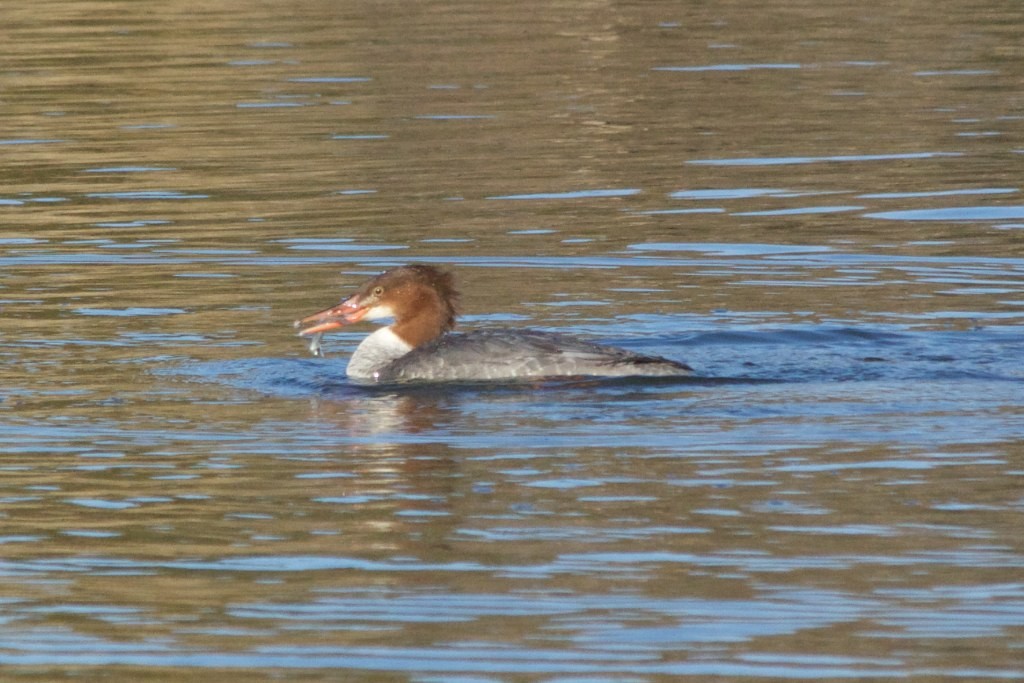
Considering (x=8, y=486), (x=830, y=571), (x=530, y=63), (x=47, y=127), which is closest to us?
(x=830, y=571)

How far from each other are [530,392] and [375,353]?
4.03 ft

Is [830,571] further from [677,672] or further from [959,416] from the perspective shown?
[959,416]

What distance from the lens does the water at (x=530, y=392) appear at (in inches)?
269

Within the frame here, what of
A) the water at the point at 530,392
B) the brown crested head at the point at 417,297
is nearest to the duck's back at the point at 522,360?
the water at the point at 530,392

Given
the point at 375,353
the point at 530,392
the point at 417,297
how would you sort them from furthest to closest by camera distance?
the point at 417,297 → the point at 375,353 → the point at 530,392

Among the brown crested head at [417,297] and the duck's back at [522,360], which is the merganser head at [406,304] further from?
the duck's back at [522,360]

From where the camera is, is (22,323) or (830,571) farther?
(22,323)

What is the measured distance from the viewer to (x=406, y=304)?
11508 mm

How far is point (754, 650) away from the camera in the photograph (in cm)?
648

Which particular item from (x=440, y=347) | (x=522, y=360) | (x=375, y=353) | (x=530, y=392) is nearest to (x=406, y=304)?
(x=375, y=353)

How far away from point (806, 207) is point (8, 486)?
860 cm

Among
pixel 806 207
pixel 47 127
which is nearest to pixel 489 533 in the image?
pixel 806 207

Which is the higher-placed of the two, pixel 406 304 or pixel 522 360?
pixel 406 304

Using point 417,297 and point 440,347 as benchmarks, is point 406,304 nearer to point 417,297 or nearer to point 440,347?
point 417,297
